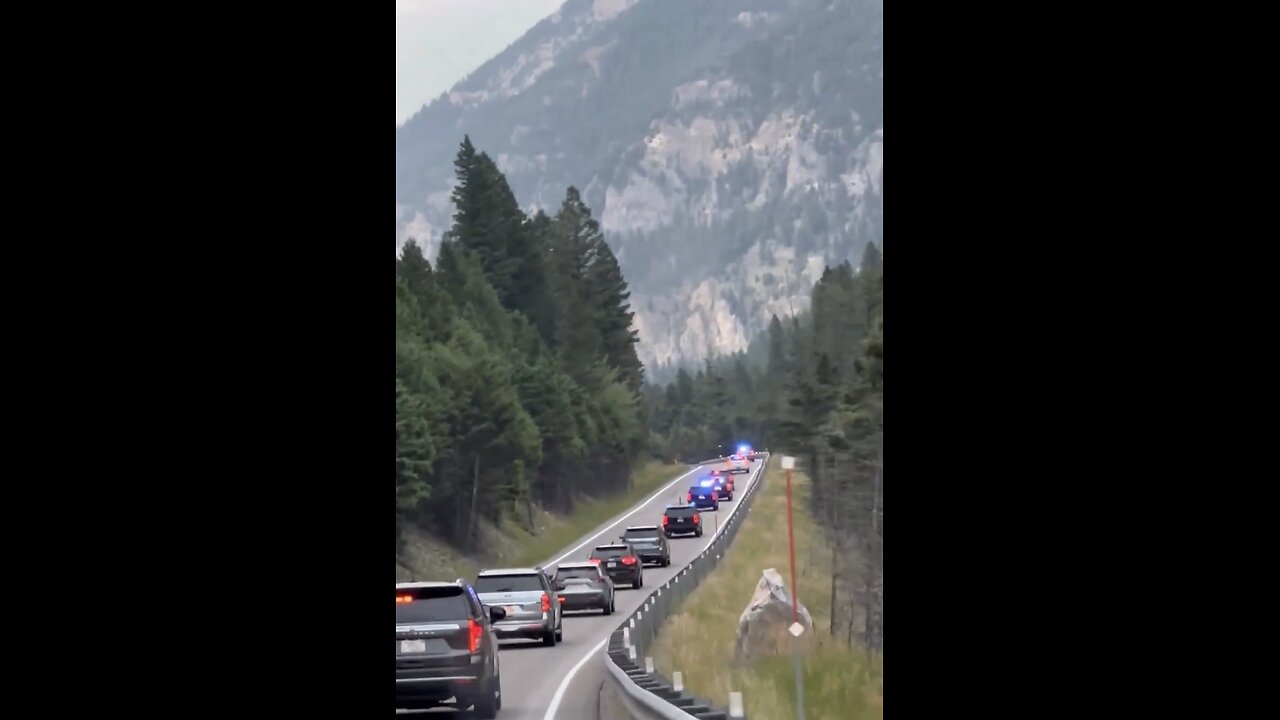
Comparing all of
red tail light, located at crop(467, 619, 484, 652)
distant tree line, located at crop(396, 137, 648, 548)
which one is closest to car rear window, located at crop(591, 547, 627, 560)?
distant tree line, located at crop(396, 137, 648, 548)

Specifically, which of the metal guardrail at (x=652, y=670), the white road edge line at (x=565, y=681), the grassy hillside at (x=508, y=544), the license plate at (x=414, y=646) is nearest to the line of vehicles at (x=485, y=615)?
the license plate at (x=414, y=646)

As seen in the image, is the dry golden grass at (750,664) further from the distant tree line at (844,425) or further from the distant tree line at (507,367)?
the distant tree line at (507,367)

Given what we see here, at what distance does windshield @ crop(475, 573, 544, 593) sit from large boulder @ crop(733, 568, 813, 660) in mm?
6694

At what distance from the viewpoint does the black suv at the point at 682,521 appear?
243ft

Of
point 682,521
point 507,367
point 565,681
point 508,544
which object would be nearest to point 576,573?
point 565,681

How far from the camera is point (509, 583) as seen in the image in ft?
105

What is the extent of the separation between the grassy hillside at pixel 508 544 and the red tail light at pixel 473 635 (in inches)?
1225

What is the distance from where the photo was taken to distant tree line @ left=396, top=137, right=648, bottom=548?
70.8 meters

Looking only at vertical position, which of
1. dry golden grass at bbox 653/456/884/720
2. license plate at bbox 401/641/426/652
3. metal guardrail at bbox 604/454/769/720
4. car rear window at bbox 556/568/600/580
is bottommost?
dry golden grass at bbox 653/456/884/720

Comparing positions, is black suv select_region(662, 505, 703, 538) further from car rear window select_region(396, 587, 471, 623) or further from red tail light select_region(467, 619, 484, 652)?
red tail light select_region(467, 619, 484, 652)
